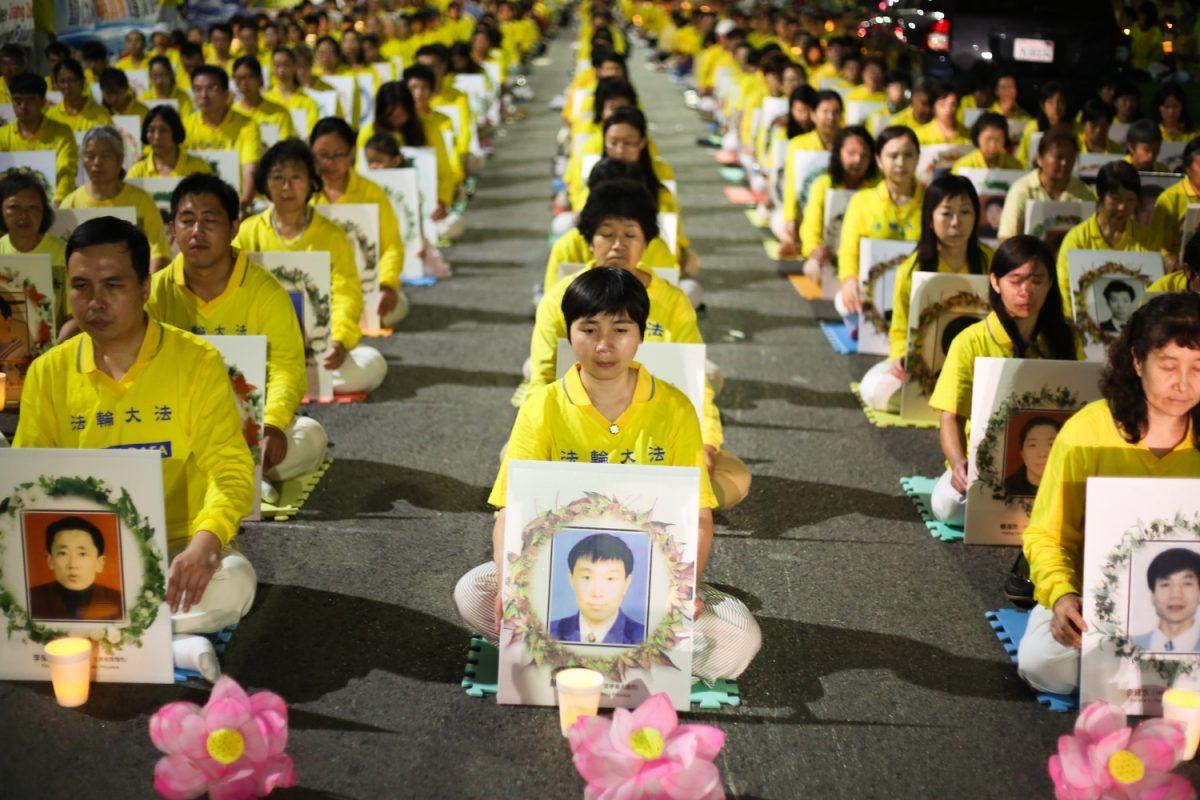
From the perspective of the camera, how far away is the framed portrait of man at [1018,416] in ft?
16.8

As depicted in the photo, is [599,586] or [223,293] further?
[223,293]

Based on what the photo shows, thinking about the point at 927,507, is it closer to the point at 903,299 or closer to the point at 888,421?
the point at 888,421

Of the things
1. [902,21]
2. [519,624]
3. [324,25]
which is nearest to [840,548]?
[519,624]

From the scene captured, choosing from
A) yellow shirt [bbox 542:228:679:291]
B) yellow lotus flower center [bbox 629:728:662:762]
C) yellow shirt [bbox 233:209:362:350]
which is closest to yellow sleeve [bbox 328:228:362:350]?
yellow shirt [bbox 233:209:362:350]

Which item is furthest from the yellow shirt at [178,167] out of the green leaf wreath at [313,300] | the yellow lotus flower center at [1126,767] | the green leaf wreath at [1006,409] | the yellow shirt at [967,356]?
the yellow lotus flower center at [1126,767]

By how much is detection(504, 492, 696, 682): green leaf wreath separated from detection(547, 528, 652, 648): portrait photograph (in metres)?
0.03

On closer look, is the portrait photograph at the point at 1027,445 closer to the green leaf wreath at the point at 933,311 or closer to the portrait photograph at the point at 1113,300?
the green leaf wreath at the point at 933,311

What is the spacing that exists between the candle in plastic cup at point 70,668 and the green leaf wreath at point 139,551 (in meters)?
0.07

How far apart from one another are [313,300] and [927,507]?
2.72 m

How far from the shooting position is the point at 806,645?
180 inches

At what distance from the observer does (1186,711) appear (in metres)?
3.76

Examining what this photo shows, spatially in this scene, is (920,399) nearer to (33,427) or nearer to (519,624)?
(519,624)

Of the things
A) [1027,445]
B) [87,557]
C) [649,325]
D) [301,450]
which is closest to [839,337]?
[649,325]

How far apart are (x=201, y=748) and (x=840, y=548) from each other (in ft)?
8.68
